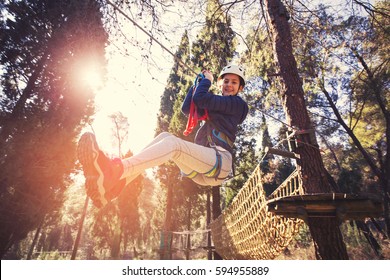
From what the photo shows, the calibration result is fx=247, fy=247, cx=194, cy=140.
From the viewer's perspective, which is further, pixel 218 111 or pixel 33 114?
pixel 33 114

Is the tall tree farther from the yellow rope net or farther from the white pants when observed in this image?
the white pants

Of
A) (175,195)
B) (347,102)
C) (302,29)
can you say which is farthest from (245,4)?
(175,195)

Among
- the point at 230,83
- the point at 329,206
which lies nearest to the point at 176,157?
the point at 230,83

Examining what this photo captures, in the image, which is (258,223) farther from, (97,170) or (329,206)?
(97,170)

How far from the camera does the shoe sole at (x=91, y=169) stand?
4.90 feet

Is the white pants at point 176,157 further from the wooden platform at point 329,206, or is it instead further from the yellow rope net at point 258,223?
the yellow rope net at point 258,223

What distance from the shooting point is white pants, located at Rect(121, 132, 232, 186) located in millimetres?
1619

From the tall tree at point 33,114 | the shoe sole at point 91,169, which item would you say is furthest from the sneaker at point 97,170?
the tall tree at point 33,114

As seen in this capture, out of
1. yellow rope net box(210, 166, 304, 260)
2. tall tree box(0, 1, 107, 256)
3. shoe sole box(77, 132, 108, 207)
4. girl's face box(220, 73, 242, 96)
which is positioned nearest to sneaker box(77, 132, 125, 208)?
shoe sole box(77, 132, 108, 207)

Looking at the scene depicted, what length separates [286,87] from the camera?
3.42m

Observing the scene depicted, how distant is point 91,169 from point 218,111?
1.24 metres

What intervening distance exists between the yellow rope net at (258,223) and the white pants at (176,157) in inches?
55.1

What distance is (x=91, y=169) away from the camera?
150cm

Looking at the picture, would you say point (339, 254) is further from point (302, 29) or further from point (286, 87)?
point (302, 29)
